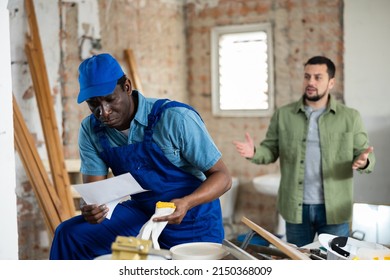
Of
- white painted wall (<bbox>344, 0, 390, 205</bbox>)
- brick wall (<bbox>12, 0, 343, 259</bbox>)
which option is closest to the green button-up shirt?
white painted wall (<bbox>344, 0, 390, 205</bbox>)

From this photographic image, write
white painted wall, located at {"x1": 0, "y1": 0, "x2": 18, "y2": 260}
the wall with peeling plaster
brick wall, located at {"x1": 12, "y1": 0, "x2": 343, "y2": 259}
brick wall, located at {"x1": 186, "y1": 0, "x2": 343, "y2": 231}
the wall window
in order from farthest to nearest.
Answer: the wall window → brick wall, located at {"x1": 186, "y1": 0, "x2": 343, "y2": 231} → brick wall, located at {"x1": 12, "y1": 0, "x2": 343, "y2": 259} → the wall with peeling plaster → white painted wall, located at {"x1": 0, "y1": 0, "x2": 18, "y2": 260}

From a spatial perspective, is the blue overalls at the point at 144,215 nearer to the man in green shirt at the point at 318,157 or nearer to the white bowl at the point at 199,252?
the white bowl at the point at 199,252

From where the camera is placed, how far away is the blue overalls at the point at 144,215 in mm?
1970

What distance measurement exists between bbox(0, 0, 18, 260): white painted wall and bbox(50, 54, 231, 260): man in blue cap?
163mm

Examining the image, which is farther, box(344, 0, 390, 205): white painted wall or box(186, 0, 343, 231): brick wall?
box(186, 0, 343, 231): brick wall

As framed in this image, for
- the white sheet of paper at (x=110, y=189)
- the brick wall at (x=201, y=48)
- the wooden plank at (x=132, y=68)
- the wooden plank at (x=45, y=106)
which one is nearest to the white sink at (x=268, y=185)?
the brick wall at (x=201, y=48)

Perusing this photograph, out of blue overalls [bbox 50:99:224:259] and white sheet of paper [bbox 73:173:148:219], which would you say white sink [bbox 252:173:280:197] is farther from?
white sheet of paper [bbox 73:173:148:219]

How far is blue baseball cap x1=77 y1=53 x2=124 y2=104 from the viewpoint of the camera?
1844 mm

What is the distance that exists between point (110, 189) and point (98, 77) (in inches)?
15.7

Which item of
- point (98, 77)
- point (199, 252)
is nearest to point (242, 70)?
point (98, 77)

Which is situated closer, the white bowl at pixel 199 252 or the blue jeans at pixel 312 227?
the white bowl at pixel 199 252

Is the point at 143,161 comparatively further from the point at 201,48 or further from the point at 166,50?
the point at 201,48

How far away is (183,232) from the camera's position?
2.02m

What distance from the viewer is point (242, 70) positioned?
15.8 feet
